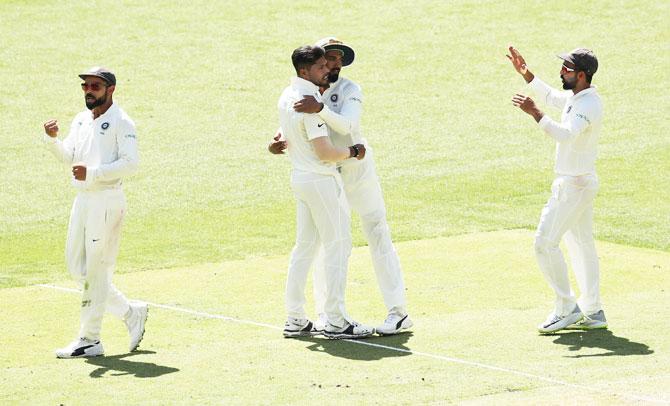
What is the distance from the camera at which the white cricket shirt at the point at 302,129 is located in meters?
11.9

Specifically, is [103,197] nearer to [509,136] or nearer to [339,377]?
[339,377]

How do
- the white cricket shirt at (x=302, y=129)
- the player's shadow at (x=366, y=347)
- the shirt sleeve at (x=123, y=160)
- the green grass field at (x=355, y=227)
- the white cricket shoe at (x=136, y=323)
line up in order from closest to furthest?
the green grass field at (x=355, y=227) → the shirt sleeve at (x=123, y=160) → the player's shadow at (x=366, y=347) → the white cricket shirt at (x=302, y=129) → the white cricket shoe at (x=136, y=323)

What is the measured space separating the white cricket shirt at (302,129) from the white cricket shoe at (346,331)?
137cm

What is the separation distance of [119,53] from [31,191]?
264 inches

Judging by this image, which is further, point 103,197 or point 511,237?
point 511,237

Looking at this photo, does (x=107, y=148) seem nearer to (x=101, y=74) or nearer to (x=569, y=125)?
(x=101, y=74)

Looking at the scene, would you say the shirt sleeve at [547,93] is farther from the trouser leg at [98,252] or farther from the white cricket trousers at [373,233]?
the trouser leg at [98,252]

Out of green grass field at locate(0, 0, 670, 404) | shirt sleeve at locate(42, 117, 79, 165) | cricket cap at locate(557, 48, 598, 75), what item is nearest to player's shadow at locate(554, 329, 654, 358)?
green grass field at locate(0, 0, 670, 404)

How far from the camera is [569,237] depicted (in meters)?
12.8

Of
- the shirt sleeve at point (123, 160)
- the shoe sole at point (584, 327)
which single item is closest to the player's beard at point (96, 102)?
the shirt sleeve at point (123, 160)

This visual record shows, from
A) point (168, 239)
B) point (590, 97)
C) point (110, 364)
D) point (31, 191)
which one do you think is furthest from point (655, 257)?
point (31, 191)

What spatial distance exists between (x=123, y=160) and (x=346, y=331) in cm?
251

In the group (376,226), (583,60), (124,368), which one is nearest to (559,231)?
(583,60)

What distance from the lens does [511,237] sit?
16.9m
